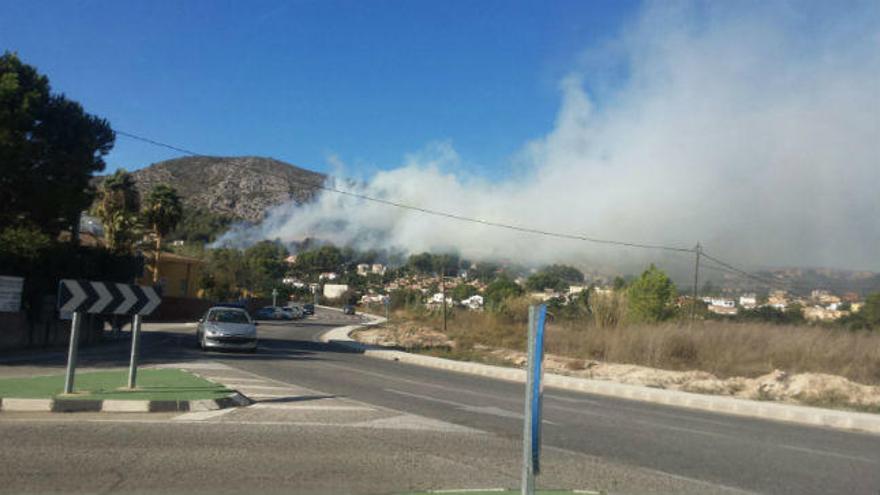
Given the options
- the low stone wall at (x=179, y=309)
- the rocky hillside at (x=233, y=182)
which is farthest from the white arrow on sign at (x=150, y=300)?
the rocky hillside at (x=233, y=182)

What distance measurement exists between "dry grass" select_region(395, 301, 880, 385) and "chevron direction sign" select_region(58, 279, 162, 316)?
800 inches

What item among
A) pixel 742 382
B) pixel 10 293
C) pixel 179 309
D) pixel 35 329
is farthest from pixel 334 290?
pixel 742 382

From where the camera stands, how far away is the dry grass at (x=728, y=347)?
2611cm

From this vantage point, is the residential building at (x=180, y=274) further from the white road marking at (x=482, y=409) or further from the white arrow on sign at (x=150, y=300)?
the white arrow on sign at (x=150, y=300)

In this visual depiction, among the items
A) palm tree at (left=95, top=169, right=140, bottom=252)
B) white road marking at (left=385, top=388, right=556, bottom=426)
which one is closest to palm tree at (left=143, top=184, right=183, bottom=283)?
palm tree at (left=95, top=169, right=140, bottom=252)

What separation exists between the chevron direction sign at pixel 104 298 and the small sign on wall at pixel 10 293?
1111cm

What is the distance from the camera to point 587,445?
10867mm

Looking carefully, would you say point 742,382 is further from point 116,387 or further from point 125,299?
point 125,299

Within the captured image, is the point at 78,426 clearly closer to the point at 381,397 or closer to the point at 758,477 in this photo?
the point at 381,397

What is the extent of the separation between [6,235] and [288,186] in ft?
399

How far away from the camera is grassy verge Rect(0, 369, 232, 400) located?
12172 millimetres

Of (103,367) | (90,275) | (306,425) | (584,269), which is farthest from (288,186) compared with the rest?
(306,425)

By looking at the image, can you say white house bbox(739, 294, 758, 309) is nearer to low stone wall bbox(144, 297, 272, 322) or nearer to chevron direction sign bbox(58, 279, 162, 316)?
low stone wall bbox(144, 297, 272, 322)

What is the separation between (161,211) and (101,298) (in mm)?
46434
